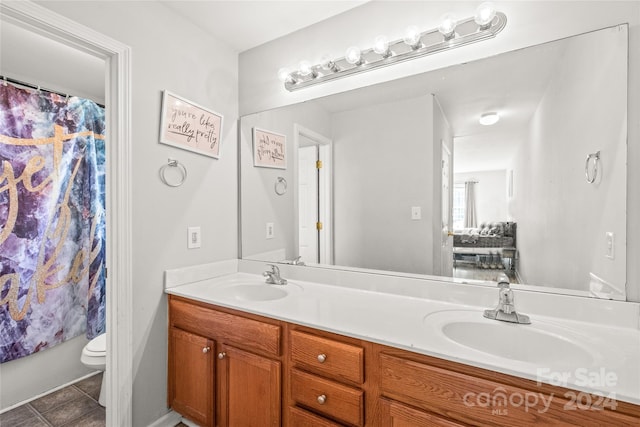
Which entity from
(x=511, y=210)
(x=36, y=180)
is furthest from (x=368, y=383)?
(x=36, y=180)

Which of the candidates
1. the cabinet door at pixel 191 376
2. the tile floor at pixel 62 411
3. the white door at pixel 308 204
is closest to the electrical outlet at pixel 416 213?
the white door at pixel 308 204

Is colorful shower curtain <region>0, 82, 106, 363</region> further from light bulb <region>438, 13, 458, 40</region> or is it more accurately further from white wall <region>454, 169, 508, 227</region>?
white wall <region>454, 169, 508, 227</region>

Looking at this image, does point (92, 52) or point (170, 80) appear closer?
point (92, 52)

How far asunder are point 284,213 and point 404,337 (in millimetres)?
1199

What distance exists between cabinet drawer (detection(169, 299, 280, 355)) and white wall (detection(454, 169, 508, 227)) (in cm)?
107

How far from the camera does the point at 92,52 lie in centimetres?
144

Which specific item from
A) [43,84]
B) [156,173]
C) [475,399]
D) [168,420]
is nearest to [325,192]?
[156,173]

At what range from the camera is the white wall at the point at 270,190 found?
75.6 inches

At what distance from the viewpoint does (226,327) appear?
4.74ft

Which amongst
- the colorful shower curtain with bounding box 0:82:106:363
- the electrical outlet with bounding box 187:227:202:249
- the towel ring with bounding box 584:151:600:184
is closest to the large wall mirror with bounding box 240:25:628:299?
the towel ring with bounding box 584:151:600:184

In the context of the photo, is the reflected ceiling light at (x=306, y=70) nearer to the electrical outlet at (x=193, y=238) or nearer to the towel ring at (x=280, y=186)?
the towel ring at (x=280, y=186)

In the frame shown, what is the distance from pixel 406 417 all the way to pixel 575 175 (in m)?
1.11

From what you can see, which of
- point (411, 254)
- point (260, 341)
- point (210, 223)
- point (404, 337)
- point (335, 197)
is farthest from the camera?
point (210, 223)

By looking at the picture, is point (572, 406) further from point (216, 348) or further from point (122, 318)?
point (122, 318)
